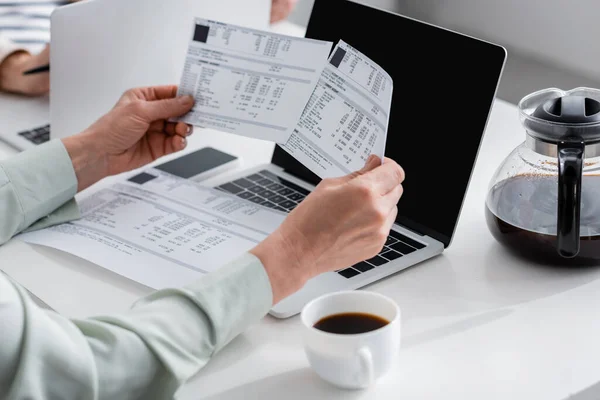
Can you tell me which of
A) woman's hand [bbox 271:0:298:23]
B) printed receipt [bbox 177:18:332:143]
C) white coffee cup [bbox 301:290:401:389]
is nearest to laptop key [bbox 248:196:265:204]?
printed receipt [bbox 177:18:332:143]

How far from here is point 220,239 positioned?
3.80ft

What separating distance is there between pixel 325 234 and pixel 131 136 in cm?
51

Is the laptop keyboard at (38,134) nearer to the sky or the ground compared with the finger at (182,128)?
nearer to the ground

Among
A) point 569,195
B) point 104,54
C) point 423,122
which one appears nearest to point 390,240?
point 423,122

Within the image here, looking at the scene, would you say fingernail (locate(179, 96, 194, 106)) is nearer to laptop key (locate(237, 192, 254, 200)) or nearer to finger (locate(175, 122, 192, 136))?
finger (locate(175, 122, 192, 136))

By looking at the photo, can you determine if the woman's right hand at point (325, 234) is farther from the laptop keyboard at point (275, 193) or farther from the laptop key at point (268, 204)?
the laptop key at point (268, 204)

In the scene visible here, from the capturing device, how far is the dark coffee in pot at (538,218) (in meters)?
1.04

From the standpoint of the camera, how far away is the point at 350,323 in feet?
2.94

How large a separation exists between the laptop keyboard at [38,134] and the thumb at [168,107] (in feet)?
1.08

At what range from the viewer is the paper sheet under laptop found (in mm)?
1037

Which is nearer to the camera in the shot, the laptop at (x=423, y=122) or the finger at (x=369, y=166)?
the finger at (x=369, y=166)

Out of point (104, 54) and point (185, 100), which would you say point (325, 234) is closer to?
point (185, 100)

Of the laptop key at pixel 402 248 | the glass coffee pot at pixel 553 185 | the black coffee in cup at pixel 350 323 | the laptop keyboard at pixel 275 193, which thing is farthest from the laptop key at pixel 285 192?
the black coffee in cup at pixel 350 323

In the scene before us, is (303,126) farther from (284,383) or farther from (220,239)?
(284,383)
